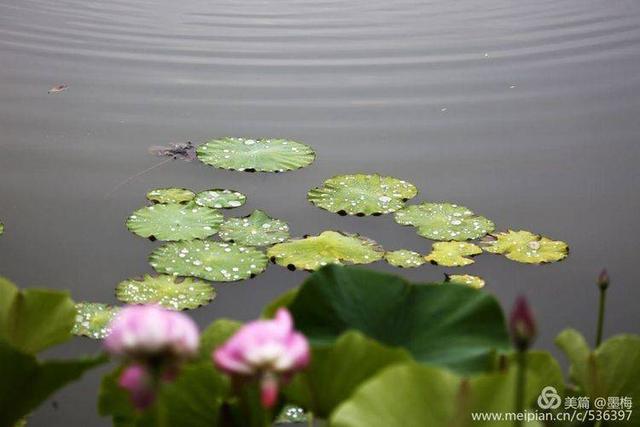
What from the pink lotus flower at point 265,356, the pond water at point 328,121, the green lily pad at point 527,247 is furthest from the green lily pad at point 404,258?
the pink lotus flower at point 265,356

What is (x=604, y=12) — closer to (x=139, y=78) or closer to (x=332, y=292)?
(x=139, y=78)

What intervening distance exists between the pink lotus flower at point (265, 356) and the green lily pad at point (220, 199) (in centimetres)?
118

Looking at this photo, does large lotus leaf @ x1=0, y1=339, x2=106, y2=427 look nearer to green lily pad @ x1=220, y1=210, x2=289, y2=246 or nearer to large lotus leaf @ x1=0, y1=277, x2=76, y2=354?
large lotus leaf @ x1=0, y1=277, x2=76, y2=354

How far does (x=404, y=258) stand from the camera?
156 cm

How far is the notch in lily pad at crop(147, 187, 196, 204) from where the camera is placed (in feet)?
5.61

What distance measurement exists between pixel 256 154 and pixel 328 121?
28 centimetres

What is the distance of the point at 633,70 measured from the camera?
246cm

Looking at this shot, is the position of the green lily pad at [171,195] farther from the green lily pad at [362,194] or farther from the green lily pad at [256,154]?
the green lily pad at [362,194]

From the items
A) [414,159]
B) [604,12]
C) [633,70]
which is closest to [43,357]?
[414,159]

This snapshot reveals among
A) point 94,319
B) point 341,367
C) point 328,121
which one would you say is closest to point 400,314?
point 341,367

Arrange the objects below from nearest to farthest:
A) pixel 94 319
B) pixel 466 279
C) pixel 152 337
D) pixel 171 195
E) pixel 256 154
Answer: pixel 152 337
pixel 94 319
pixel 466 279
pixel 171 195
pixel 256 154

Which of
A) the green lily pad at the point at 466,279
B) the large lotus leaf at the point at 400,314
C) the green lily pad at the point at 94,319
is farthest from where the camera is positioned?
the green lily pad at the point at 466,279

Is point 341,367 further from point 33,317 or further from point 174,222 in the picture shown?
point 174,222

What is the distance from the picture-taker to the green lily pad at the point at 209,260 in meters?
1.49
